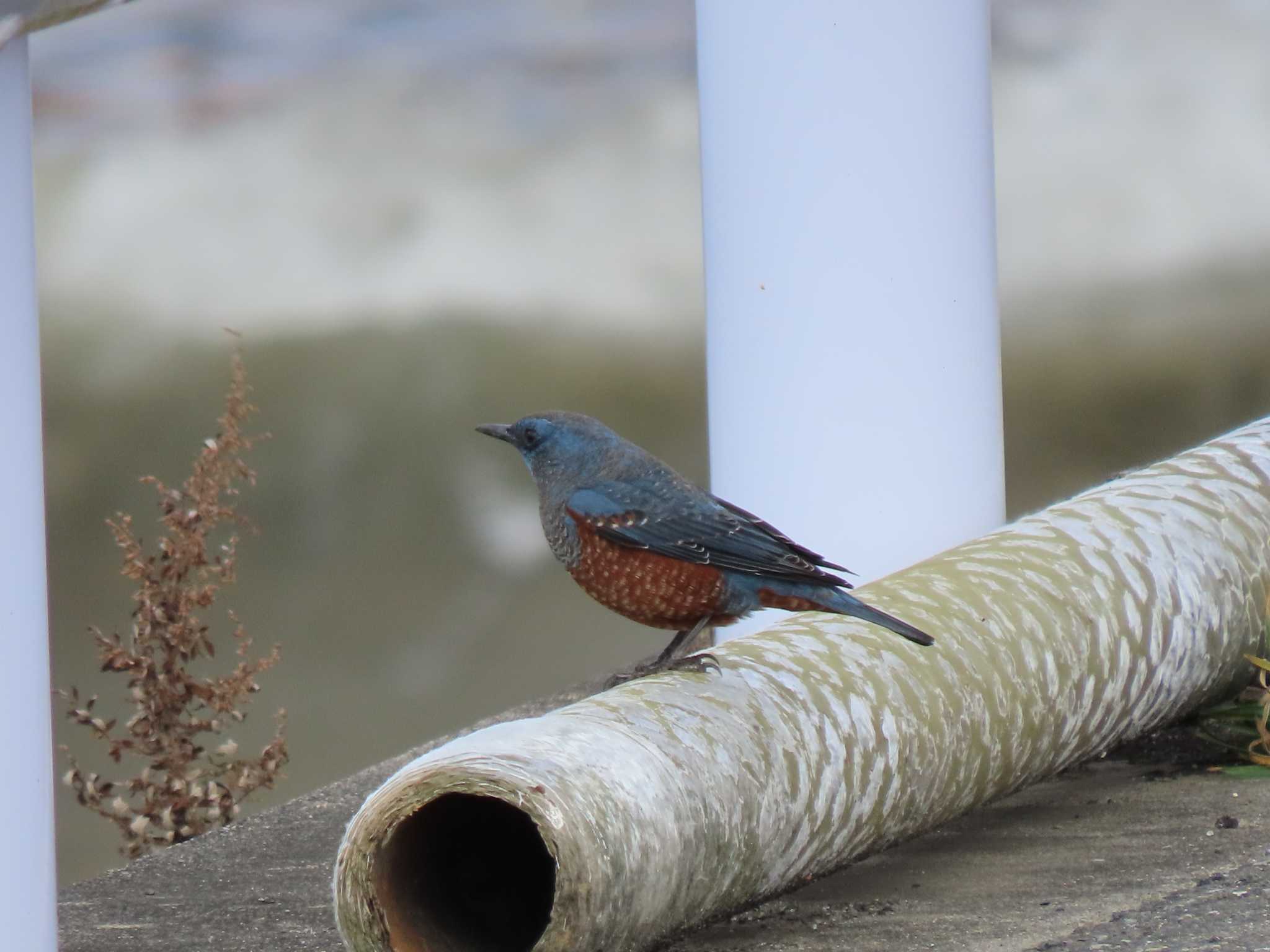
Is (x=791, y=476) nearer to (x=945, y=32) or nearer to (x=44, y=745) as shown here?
(x=945, y=32)

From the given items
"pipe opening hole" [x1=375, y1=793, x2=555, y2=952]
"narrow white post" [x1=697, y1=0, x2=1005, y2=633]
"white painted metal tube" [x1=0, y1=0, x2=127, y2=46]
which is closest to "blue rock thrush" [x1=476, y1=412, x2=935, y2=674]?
"pipe opening hole" [x1=375, y1=793, x2=555, y2=952]

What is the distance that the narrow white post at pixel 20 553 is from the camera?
91.0 inches

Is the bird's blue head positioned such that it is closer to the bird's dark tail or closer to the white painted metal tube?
the bird's dark tail

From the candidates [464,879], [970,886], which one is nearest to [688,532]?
[464,879]

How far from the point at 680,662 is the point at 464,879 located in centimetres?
57

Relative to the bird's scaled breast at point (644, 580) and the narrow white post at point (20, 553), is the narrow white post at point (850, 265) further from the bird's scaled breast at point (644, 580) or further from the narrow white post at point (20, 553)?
the narrow white post at point (20, 553)

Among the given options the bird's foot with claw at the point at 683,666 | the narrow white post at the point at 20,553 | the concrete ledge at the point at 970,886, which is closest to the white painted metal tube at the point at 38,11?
the narrow white post at the point at 20,553

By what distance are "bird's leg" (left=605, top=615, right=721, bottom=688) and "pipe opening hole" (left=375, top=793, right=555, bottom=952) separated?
1.16ft

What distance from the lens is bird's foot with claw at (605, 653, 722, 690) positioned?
2934 millimetres

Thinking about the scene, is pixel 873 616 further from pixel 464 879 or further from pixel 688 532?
pixel 464 879

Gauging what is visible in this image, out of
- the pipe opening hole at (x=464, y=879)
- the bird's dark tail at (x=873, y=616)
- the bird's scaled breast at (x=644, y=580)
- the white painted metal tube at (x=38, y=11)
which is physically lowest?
the pipe opening hole at (x=464, y=879)

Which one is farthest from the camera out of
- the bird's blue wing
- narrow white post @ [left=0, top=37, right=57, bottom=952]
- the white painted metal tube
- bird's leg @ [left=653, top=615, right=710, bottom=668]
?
bird's leg @ [left=653, top=615, right=710, bottom=668]

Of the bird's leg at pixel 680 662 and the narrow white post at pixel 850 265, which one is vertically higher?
the narrow white post at pixel 850 265

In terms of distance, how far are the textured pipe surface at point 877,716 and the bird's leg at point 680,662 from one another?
4 cm
